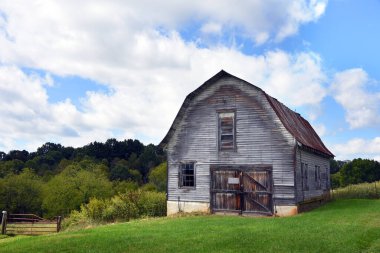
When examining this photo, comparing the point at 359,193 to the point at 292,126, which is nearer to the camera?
the point at 292,126

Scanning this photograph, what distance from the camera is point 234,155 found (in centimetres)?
2369

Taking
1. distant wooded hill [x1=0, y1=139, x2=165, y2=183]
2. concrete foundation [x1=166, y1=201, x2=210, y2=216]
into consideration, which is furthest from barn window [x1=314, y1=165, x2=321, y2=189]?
distant wooded hill [x1=0, y1=139, x2=165, y2=183]

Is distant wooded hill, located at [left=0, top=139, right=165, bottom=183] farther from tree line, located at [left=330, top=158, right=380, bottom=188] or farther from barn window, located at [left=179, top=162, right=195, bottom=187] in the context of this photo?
barn window, located at [left=179, top=162, right=195, bottom=187]

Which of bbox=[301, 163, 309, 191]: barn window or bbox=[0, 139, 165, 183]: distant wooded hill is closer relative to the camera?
bbox=[301, 163, 309, 191]: barn window

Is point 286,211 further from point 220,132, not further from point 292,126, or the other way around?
point 220,132

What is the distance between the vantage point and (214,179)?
2412 cm

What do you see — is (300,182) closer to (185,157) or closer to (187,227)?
(185,157)

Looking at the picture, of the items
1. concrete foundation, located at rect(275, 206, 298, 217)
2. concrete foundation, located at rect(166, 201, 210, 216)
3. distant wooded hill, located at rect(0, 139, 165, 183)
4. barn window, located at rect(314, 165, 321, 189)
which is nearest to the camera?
concrete foundation, located at rect(275, 206, 298, 217)

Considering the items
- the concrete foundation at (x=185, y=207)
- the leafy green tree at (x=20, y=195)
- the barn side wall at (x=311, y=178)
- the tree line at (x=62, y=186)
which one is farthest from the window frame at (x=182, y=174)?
the leafy green tree at (x=20, y=195)

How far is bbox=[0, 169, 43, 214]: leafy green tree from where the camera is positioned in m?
59.8

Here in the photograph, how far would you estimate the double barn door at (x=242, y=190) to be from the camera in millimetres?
22641

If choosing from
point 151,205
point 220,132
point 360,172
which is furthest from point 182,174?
point 360,172

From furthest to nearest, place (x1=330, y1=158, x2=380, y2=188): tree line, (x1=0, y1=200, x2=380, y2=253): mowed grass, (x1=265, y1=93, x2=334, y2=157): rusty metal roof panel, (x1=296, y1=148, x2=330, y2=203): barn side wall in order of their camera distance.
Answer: (x1=330, y1=158, x2=380, y2=188): tree line < (x1=296, y1=148, x2=330, y2=203): barn side wall < (x1=265, y1=93, x2=334, y2=157): rusty metal roof panel < (x1=0, y1=200, x2=380, y2=253): mowed grass

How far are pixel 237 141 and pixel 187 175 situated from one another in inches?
151
